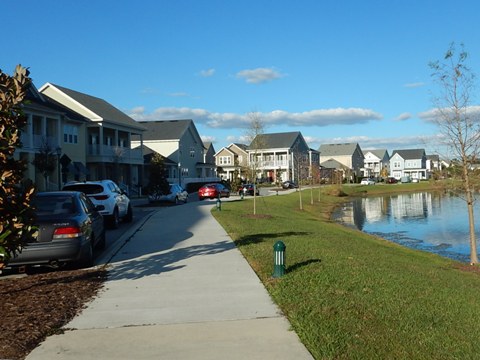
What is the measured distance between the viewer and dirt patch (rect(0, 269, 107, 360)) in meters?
5.48

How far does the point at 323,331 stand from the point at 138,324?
216 cm

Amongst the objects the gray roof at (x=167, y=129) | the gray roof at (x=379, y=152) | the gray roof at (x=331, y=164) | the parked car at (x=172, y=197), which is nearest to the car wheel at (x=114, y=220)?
the parked car at (x=172, y=197)

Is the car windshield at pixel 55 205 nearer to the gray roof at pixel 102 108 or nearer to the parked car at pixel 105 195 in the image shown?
the parked car at pixel 105 195

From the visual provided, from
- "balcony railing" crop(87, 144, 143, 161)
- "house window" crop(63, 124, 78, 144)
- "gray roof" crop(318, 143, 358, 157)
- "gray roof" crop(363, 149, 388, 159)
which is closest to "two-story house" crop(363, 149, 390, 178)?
"gray roof" crop(363, 149, 388, 159)

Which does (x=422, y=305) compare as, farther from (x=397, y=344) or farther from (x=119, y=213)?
(x=119, y=213)

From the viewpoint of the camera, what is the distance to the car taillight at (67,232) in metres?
9.12

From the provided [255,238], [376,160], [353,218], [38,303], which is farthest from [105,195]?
[376,160]

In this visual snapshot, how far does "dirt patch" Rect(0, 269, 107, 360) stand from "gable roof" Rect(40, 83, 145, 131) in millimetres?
36300

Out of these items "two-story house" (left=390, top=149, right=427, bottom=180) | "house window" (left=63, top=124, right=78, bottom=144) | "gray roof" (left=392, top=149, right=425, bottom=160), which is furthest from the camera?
"gray roof" (left=392, top=149, right=425, bottom=160)

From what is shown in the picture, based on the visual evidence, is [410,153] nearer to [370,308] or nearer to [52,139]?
[52,139]

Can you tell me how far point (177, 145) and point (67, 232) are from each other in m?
51.5

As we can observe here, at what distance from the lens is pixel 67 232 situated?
9188 millimetres

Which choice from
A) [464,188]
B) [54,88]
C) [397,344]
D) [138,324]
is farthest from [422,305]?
[54,88]

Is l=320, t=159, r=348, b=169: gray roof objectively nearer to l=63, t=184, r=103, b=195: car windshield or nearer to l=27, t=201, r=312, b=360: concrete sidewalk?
l=63, t=184, r=103, b=195: car windshield
